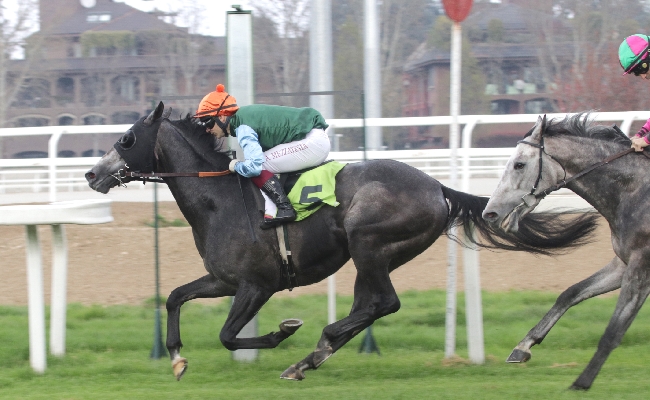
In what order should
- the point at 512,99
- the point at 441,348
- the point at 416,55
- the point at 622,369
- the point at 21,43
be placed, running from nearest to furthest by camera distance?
the point at 622,369 < the point at 441,348 < the point at 21,43 < the point at 512,99 < the point at 416,55

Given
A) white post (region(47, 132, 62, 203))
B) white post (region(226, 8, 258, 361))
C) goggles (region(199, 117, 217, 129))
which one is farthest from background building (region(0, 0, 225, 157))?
goggles (region(199, 117, 217, 129))

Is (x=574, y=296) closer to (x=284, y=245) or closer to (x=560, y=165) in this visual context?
(x=560, y=165)

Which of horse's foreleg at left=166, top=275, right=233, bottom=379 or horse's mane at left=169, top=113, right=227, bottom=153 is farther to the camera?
horse's mane at left=169, top=113, right=227, bottom=153

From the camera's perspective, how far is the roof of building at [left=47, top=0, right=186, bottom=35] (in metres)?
32.9

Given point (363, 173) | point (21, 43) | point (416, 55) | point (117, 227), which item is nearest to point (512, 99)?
point (416, 55)

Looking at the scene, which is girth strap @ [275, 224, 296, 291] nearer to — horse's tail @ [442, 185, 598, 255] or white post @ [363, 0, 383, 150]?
horse's tail @ [442, 185, 598, 255]

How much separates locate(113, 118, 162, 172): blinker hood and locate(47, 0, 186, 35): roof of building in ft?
83.8

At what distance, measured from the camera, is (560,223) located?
6.25 meters

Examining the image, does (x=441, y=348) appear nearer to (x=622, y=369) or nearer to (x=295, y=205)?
(x=622, y=369)

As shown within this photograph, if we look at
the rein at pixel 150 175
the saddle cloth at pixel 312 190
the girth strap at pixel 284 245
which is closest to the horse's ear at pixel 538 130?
the saddle cloth at pixel 312 190

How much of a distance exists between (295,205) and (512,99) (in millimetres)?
22001

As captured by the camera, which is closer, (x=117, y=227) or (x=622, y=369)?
(x=622, y=369)

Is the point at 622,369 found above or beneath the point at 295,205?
beneath

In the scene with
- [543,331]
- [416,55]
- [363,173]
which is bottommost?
[543,331]
